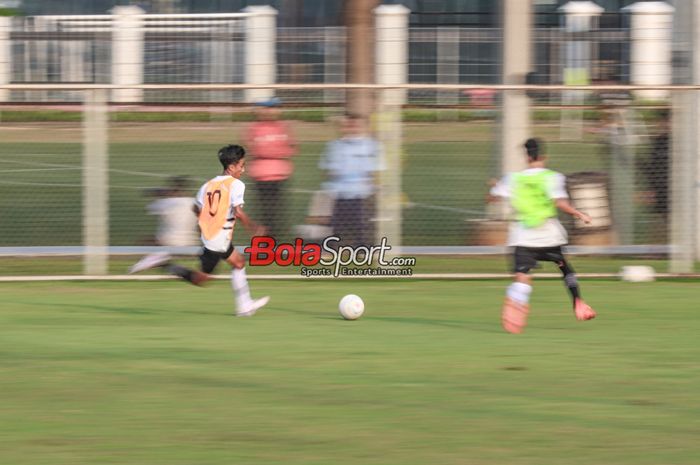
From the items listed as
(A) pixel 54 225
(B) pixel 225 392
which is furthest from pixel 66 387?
(A) pixel 54 225

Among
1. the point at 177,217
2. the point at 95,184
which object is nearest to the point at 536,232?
the point at 177,217

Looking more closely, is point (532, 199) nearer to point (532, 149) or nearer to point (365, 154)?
point (532, 149)

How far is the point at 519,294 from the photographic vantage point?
10656mm

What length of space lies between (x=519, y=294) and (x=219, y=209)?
2.65m

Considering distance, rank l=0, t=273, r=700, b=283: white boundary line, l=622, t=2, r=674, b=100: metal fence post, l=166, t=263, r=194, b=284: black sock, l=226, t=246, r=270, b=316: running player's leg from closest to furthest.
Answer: l=226, t=246, r=270, b=316: running player's leg, l=166, t=263, r=194, b=284: black sock, l=0, t=273, r=700, b=283: white boundary line, l=622, t=2, r=674, b=100: metal fence post

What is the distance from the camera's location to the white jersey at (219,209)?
37.3ft

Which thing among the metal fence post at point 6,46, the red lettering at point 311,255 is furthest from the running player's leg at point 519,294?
the metal fence post at point 6,46

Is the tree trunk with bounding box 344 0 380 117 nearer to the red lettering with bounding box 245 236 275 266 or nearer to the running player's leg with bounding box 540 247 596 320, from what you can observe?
the red lettering with bounding box 245 236 275 266

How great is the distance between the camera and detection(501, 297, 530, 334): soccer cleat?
1071 centimetres

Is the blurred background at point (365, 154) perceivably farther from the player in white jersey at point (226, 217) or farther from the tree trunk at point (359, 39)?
the player in white jersey at point (226, 217)

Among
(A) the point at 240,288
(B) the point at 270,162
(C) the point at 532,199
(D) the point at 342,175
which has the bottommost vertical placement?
(A) the point at 240,288

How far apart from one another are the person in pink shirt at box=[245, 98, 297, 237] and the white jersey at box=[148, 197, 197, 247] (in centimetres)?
79

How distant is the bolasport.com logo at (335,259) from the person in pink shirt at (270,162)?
0.25 metres

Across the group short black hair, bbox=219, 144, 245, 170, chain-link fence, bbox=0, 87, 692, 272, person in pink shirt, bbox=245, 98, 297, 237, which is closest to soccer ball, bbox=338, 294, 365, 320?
short black hair, bbox=219, 144, 245, 170
